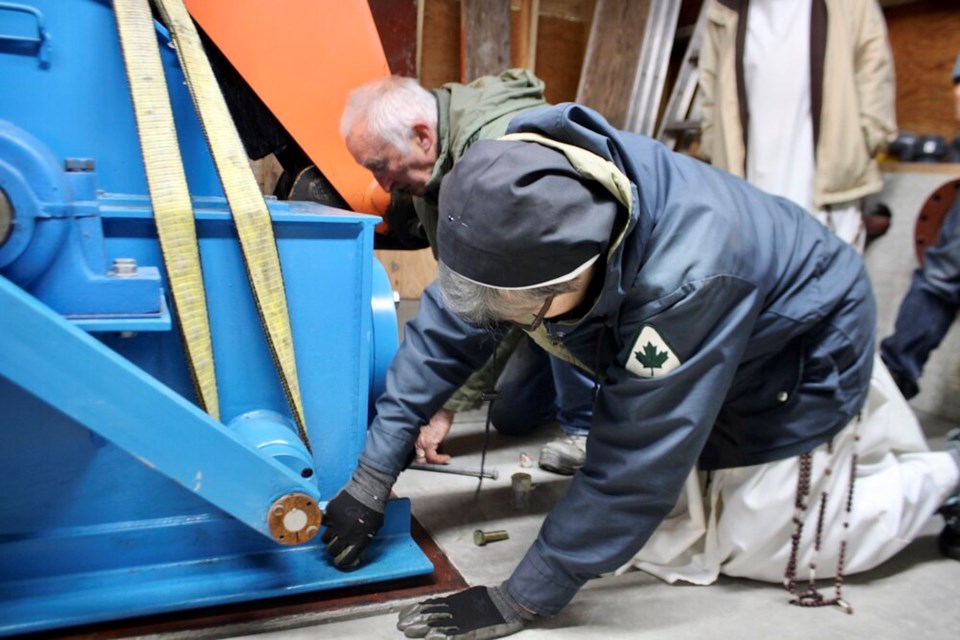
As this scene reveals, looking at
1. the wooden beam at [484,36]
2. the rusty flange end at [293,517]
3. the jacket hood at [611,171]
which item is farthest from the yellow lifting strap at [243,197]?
the wooden beam at [484,36]

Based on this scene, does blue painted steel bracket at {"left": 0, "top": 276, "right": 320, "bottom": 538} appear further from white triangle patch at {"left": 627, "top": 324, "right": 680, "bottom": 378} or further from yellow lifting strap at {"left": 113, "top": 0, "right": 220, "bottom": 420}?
white triangle patch at {"left": 627, "top": 324, "right": 680, "bottom": 378}

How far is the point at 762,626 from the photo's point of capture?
4.19 feet

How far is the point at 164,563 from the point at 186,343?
393 mm

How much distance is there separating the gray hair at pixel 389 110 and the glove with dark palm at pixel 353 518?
2.44ft

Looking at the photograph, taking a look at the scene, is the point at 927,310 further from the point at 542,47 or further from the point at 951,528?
the point at 542,47

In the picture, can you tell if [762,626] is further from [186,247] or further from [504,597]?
[186,247]

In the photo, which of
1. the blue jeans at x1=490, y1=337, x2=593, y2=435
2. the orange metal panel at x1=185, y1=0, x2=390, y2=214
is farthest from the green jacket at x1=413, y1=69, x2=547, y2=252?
the blue jeans at x1=490, y1=337, x2=593, y2=435

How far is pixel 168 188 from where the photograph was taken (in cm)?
103

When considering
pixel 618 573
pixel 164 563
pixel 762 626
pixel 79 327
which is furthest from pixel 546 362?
pixel 79 327

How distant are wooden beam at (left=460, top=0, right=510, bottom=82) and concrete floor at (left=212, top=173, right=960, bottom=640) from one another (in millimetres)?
1569

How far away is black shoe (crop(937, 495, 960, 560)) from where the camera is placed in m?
1.53

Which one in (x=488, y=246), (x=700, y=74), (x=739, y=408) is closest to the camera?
(x=488, y=246)

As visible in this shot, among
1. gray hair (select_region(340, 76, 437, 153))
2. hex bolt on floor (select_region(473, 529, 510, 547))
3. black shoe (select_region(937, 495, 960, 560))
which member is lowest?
hex bolt on floor (select_region(473, 529, 510, 547))

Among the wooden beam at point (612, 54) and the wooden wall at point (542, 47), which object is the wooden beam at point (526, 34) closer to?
the wooden wall at point (542, 47)
